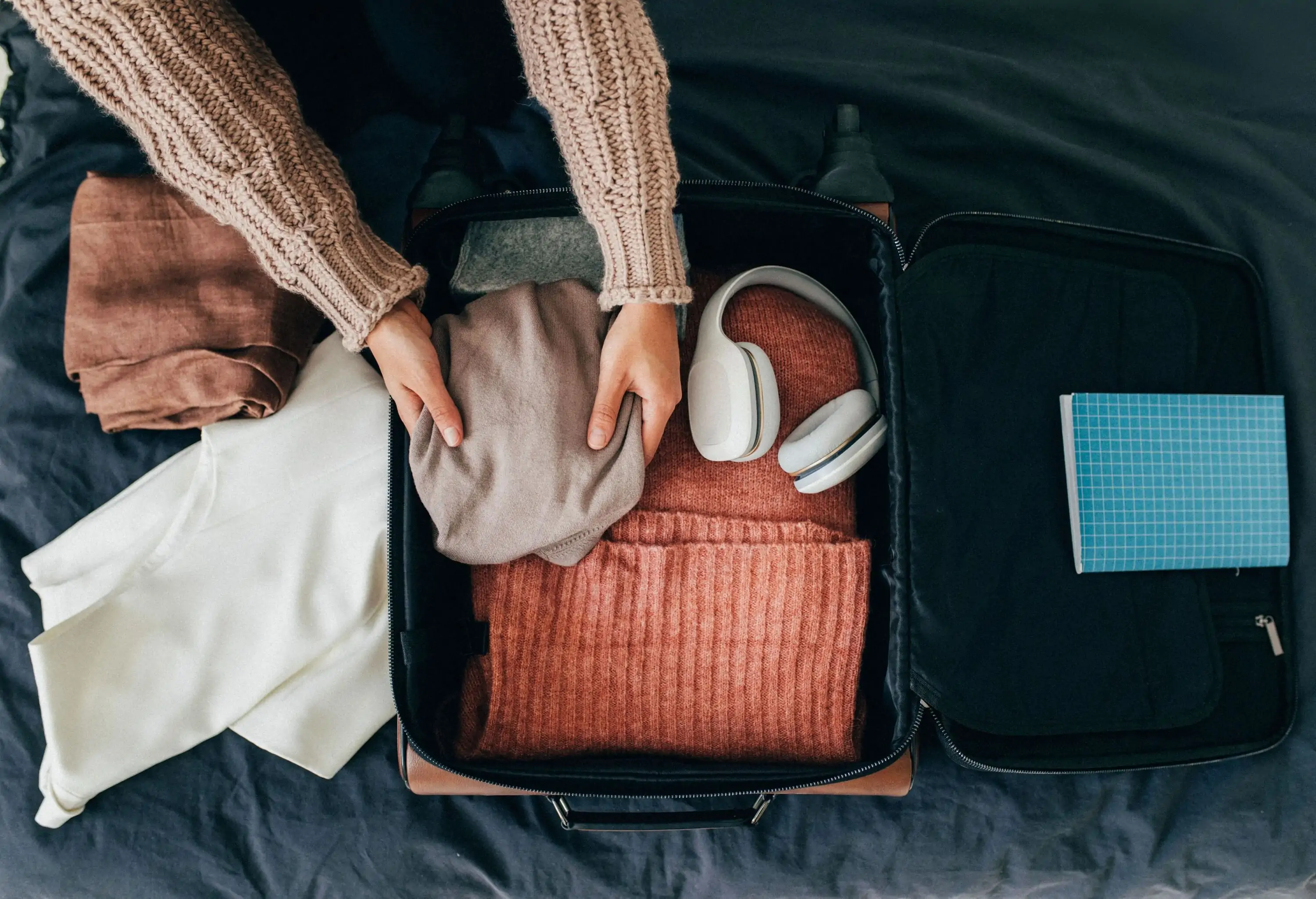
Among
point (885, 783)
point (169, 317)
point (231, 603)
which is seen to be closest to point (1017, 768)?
point (885, 783)

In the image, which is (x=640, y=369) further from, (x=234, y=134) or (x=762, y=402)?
(x=234, y=134)

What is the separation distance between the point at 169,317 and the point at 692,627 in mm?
579

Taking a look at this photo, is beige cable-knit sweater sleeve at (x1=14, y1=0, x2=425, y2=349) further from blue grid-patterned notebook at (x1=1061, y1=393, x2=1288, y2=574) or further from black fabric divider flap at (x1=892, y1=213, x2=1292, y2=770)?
blue grid-patterned notebook at (x1=1061, y1=393, x2=1288, y2=574)

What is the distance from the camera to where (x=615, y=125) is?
555mm

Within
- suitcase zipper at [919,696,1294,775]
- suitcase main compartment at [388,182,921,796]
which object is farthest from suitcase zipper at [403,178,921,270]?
suitcase zipper at [919,696,1294,775]

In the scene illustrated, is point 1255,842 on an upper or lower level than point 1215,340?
lower

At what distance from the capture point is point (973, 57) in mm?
960

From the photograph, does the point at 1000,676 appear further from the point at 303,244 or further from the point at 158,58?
the point at 158,58

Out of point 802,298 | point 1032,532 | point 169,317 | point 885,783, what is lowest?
point 885,783

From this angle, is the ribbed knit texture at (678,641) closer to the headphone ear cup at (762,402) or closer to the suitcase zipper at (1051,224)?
the headphone ear cup at (762,402)

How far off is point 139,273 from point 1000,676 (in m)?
0.89

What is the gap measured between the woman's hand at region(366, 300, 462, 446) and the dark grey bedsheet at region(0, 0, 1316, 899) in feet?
1.22

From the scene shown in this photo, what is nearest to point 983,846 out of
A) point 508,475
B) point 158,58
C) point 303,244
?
point 508,475

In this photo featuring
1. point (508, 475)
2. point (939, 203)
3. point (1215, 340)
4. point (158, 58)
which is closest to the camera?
point (158, 58)
